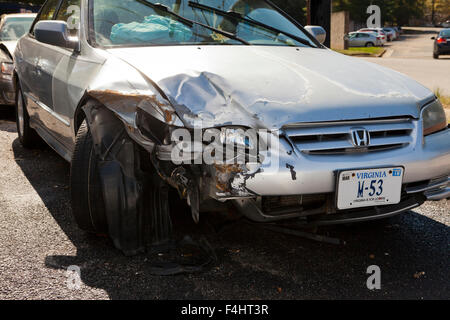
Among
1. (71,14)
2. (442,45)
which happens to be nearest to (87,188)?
(71,14)

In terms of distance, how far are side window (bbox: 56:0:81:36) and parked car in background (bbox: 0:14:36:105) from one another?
2.18 m

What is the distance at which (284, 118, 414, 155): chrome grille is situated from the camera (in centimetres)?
263

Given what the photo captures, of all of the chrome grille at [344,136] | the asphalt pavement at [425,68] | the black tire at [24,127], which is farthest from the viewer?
the asphalt pavement at [425,68]

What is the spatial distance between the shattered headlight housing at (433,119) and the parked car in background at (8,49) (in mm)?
4829

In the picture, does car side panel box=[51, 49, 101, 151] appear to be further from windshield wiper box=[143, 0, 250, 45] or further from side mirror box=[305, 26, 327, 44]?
side mirror box=[305, 26, 327, 44]

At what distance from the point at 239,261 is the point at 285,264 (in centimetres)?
25

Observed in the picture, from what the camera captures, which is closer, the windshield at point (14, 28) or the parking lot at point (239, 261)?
the parking lot at point (239, 261)

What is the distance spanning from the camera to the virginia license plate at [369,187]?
2604 millimetres

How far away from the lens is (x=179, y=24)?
3.60 m

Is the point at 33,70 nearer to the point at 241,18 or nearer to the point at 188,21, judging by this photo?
the point at 188,21

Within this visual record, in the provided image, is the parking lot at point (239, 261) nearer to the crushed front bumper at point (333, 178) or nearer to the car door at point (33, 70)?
the crushed front bumper at point (333, 178)

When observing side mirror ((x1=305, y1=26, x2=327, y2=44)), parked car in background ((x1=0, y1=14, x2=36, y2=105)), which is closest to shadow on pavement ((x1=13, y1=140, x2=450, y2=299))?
side mirror ((x1=305, y1=26, x2=327, y2=44))

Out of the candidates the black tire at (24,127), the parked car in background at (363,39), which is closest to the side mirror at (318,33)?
the black tire at (24,127)
